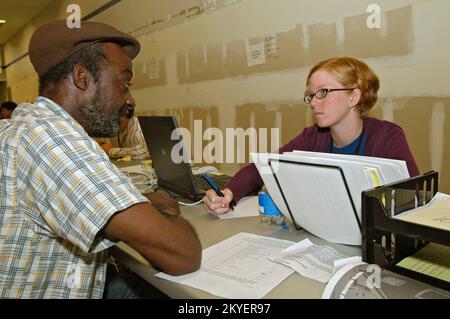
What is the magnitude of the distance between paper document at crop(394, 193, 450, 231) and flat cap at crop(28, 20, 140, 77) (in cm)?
88

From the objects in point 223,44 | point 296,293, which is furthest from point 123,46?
point 223,44

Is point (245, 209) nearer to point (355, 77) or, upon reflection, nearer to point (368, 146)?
point (368, 146)

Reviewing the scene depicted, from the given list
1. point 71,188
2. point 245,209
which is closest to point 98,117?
point 71,188

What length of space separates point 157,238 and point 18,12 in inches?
276

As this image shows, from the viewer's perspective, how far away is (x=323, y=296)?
→ 75 centimetres

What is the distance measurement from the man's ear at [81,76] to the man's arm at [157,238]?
0.41 metres

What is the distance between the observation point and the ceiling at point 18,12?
18.9 ft

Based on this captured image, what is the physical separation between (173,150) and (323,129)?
66cm

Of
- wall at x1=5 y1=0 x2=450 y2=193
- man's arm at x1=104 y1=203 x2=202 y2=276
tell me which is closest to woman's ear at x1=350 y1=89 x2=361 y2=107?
wall at x1=5 y1=0 x2=450 y2=193

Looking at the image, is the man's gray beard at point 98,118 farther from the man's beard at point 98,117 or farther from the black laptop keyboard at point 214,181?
the black laptop keyboard at point 214,181

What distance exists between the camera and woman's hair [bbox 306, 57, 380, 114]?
147cm

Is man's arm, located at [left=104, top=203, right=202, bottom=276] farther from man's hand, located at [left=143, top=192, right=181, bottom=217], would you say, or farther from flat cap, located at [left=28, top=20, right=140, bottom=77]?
flat cap, located at [left=28, top=20, right=140, bottom=77]
